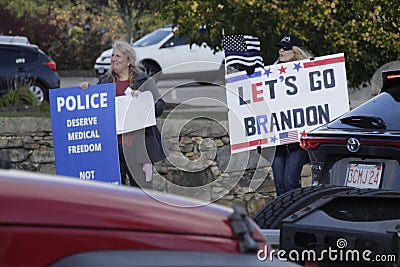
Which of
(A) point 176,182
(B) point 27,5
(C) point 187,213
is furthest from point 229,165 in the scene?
(B) point 27,5

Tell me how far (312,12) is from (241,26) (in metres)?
1.19

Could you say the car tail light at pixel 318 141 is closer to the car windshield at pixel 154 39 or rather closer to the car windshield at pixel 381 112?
the car windshield at pixel 381 112

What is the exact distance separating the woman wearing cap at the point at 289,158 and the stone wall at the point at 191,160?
1.15 meters

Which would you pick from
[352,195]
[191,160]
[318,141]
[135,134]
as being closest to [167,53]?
[191,160]

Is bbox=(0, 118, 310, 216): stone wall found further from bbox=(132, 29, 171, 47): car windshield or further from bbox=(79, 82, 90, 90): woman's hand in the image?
bbox=(132, 29, 171, 47): car windshield

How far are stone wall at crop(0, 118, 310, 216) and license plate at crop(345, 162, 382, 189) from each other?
3.48 metres

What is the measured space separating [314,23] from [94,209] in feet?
32.1

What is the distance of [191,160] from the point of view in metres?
10.9

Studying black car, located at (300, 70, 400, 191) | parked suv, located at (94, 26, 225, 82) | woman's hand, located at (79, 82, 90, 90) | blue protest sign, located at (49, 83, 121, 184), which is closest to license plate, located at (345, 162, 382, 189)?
black car, located at (300, 70, 400, 191)

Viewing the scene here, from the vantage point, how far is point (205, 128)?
10.9m

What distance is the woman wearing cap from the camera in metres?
8.74

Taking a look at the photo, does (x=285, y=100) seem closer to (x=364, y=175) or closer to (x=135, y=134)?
(x=135, y=134)

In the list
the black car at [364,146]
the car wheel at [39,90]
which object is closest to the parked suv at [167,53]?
the car wheel at [39,90]

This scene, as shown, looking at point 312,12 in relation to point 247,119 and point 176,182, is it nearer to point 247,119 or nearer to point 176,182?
point 176,182
